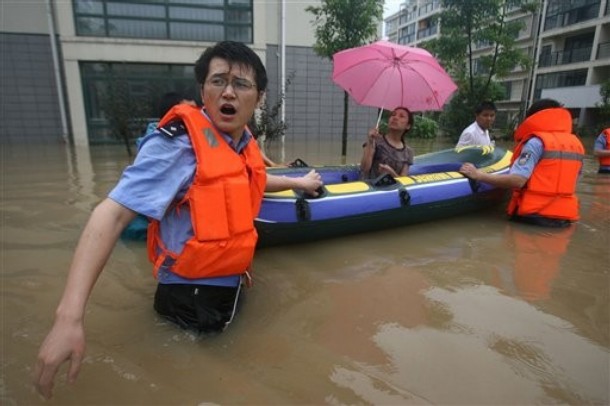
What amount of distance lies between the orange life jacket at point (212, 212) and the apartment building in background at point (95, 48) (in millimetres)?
9421

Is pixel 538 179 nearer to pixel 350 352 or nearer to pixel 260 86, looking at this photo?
pixel 350 352

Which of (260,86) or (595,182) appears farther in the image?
(595,182)

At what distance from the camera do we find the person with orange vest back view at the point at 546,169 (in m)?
4.20

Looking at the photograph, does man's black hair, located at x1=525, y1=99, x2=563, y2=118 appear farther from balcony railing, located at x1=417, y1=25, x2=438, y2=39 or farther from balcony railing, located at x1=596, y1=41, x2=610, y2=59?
balcony railing, located at x1=417, y1=25, x2=438, y2=39

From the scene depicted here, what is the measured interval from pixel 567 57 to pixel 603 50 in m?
2.51

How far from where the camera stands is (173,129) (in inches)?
70.7

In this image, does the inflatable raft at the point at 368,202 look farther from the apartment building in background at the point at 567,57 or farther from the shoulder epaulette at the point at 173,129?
the apartment building in background at the point at 567,57

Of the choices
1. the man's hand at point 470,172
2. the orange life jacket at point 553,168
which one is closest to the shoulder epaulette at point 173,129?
the man's hand at point 470,172

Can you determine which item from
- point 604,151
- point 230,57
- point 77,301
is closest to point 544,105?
point 230,57

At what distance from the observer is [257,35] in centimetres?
A: 1161

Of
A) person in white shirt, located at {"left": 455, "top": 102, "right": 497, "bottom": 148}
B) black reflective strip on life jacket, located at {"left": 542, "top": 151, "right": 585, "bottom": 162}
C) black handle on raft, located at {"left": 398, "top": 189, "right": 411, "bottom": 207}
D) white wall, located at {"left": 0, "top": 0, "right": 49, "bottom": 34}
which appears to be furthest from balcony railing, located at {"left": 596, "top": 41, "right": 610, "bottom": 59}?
white wall, located at {"left": 0, "top": 0, "right": 49, "bottom": 34}

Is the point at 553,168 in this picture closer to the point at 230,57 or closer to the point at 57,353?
the point at 230,57

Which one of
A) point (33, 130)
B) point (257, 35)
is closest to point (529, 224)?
point (257, 35)

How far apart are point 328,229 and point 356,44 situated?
6.07m
